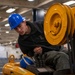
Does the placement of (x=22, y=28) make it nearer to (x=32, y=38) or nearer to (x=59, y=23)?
(x=32, y=38)

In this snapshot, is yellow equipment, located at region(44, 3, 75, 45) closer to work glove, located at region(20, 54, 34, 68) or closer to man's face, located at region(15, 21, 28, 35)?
man's face, located at region(15, 21, 28, 35)

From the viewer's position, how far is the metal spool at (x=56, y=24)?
6.79 feet

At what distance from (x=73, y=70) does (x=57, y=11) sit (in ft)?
1.85

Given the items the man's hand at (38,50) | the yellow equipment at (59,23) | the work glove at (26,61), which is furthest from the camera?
the work glove at (26,61)

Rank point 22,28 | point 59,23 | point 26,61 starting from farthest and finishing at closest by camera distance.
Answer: point 26,61 < point 22,28 < point 59,23

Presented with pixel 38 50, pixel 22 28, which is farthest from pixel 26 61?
pixel 22 28

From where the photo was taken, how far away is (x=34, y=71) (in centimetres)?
271

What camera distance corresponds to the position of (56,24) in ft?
7.16

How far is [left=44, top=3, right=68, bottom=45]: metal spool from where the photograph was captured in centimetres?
207

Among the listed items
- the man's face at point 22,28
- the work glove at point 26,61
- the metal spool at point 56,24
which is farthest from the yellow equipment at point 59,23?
the work glove at point 26,61

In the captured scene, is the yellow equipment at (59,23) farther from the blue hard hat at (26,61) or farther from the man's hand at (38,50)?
the blue hard hat at (26,61)

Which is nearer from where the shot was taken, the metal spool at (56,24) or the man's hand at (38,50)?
the metal spool at (56,24)

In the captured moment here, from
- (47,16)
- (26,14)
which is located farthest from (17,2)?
(47,16)

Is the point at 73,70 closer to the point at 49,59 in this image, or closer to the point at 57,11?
the point at 57,11
